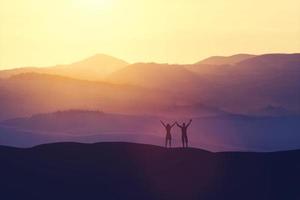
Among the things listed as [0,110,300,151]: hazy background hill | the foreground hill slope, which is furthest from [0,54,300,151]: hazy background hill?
the foreground hill slope

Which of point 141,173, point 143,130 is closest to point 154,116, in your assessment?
point 143,130

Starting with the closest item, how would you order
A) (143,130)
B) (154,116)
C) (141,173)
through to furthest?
(141,173) < (143,130) < (154,116)

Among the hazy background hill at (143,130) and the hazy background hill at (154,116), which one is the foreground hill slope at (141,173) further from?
the hazy background hill at (143,130)

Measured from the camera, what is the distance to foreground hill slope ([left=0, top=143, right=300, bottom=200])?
33406mm

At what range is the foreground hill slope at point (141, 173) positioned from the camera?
33.4 m

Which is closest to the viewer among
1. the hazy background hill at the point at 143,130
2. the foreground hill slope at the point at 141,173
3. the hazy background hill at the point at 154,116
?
the foreground hill slope at the point at 141,173

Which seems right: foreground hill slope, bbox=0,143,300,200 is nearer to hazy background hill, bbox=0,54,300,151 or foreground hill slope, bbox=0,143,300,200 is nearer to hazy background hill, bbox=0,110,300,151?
hazy background hill, bbox=0,54,300,151

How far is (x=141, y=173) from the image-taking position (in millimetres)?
35875

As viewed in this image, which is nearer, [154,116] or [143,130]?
[143,130]

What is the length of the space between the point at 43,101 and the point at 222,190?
508ft

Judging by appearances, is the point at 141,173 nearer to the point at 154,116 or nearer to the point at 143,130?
the point at 143,130

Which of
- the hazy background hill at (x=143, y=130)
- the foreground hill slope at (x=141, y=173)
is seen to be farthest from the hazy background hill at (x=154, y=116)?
the foreground hill slope at (x=141, y=173)

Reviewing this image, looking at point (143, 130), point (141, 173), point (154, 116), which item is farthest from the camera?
point (154, 116)

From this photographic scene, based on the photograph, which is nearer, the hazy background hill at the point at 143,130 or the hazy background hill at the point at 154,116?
the hazy background hill at the point at 143,130
